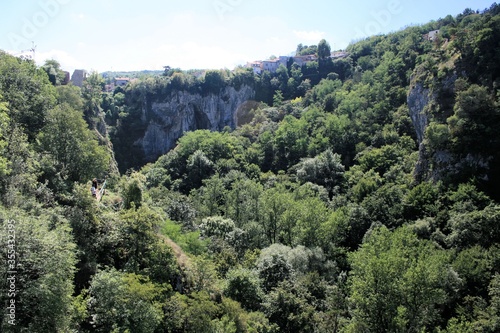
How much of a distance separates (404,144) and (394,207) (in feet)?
67.2

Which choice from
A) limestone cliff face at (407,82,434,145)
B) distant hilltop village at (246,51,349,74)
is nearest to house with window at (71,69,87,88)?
distant hilltop village at (246,51,349,74)

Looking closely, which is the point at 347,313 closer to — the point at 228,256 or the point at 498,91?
the point at 228,256

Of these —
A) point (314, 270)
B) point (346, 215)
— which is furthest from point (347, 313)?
point (346, 215)

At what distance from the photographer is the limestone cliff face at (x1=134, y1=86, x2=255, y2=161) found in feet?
356

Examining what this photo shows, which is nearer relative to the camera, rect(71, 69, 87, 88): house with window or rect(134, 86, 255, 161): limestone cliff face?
rect(71, 69, 87, 88): house with window

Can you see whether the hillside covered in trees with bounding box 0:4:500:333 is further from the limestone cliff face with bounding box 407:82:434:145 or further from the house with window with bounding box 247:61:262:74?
the house with window with bounding box 247:61:262:74

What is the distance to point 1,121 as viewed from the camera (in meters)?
22.5

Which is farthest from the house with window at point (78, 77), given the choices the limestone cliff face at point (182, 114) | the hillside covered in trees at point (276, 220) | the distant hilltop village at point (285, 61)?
the distant hilltop village at point (285, 61)

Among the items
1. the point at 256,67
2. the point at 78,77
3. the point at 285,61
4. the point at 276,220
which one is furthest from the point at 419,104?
the point at 256,67

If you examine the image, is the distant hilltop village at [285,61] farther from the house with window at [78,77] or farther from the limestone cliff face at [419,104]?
the limestone cliff face at [419,104]

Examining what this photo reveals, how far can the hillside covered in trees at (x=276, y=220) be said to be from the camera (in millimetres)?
21531

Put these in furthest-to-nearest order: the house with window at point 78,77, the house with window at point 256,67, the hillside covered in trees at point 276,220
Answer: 1. the house with window at point 256,67
2. the house with window at point 78,77
3. the hillside covered in trees at point 276,220

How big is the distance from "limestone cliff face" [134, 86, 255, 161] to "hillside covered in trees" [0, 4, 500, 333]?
2903cm

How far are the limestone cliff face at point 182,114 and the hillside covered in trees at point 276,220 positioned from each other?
2903cm
